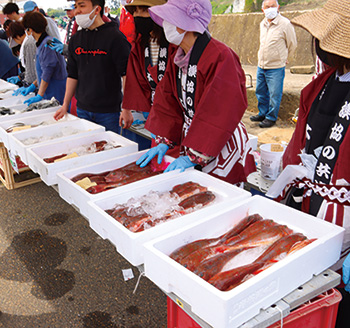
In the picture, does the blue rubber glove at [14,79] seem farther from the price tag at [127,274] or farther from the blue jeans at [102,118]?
the price tag at [127,274]

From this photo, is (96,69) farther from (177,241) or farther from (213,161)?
(177,241)

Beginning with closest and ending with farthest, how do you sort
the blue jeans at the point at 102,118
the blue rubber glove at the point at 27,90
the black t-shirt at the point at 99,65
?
the black t-shirt at the point at 99,65 < the blue jeans at the point at 102,118 < the blue rubber glove at the point at 27,90

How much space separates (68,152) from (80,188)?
91 centimetres

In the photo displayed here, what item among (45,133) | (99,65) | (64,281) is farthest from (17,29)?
(64,281)

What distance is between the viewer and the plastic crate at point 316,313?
128 centimetres

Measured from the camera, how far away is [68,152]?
2.71 m

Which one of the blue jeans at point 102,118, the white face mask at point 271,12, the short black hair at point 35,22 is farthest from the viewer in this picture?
the white face mask at point 271,12

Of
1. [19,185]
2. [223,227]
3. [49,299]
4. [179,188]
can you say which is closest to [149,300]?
[49,299]

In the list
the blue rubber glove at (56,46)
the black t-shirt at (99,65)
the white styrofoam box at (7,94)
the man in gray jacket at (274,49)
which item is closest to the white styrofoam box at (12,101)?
the white styrofoam box at (7,94)

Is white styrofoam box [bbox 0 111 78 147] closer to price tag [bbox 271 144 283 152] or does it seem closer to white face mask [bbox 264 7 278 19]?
price tag [bbox 271 144 283 152]

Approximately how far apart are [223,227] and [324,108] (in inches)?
29.2

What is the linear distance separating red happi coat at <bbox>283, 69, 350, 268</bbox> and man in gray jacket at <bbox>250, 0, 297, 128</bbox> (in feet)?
16.6

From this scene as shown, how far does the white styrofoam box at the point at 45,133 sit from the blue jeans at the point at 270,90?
4.51 meters

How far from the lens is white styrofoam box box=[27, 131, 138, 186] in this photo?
221 cm
